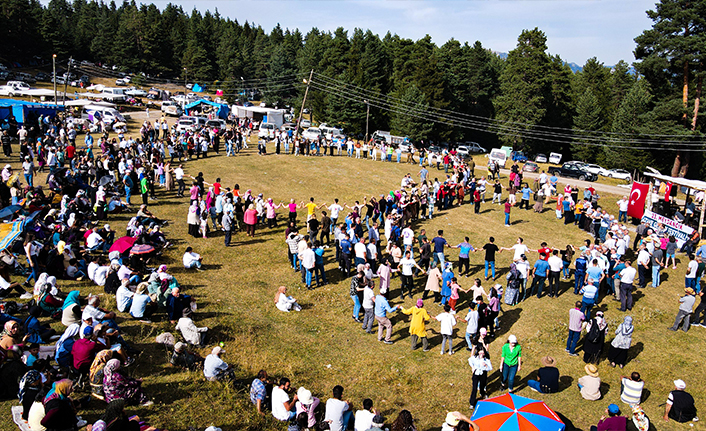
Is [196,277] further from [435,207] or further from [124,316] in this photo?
[435,207]

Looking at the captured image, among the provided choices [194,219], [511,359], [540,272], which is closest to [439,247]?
[540,272]

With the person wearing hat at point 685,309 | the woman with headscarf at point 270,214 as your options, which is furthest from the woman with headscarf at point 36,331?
the person wearing hat at point 685,309

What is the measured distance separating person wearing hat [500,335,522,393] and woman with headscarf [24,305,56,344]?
420 inches

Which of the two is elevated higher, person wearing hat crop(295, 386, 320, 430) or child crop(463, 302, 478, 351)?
child crop(463, 302, 478, 351)

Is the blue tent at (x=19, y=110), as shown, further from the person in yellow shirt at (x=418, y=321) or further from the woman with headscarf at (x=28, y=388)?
the person in yellow shirt at (x=418, y=321)

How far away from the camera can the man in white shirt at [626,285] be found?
1514 cm

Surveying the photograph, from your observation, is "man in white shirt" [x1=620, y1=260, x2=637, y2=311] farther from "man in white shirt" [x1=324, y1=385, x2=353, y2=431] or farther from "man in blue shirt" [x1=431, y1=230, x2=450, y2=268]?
"man in white shirt" [x1=324, y1=385, x2=353, y2=431]

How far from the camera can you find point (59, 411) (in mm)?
7250

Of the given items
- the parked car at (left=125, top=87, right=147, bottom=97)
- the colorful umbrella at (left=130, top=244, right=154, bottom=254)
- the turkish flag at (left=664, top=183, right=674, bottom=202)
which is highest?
the parked car at (left=125, top=87, right=147, bottom=97)

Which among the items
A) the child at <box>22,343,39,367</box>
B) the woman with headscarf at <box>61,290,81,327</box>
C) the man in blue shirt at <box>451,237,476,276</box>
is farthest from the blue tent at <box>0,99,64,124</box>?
the man in blue shirt at <box>451,237,476,276</box>

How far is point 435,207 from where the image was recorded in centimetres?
2598

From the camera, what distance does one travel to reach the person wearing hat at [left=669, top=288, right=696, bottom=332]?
13.7m

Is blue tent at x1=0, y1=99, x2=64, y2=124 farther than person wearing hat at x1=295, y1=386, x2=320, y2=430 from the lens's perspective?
Yes

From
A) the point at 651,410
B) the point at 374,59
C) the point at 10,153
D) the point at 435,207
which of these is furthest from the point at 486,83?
the point at 651,410
